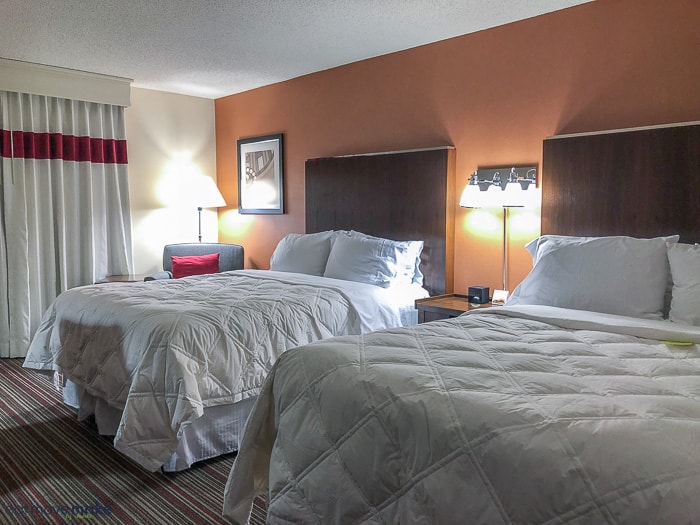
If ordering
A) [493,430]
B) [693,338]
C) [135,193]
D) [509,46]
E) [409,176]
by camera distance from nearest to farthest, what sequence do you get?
[493,430] < [693,338] < [509,46] < [409,176] < [135,193]

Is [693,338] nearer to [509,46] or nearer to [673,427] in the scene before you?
[673,427]

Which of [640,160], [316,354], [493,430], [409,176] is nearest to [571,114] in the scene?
[640,160]

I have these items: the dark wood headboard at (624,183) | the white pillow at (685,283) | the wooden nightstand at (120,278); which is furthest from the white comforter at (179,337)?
the white pillow at (685,283)

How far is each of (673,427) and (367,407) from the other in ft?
2.39

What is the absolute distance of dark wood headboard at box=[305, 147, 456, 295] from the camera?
3816mm

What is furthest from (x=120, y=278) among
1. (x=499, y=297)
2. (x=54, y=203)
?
(x=499, y=297)

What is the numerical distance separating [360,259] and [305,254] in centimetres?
57

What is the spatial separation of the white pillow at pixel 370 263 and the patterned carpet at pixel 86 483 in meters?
1.49

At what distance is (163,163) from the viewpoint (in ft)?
18.1

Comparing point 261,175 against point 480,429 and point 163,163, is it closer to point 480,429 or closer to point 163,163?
point 163,163

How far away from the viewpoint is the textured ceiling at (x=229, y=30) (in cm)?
324

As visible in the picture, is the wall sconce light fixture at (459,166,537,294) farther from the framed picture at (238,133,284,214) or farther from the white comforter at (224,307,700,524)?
the framed picture at (238,133,284,214)

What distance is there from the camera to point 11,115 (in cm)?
452

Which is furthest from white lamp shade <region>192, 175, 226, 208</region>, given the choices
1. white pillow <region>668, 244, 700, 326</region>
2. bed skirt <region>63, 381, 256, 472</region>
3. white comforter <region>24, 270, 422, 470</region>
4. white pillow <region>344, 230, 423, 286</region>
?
white pillow <region>668, 244, 700, 326</region>
